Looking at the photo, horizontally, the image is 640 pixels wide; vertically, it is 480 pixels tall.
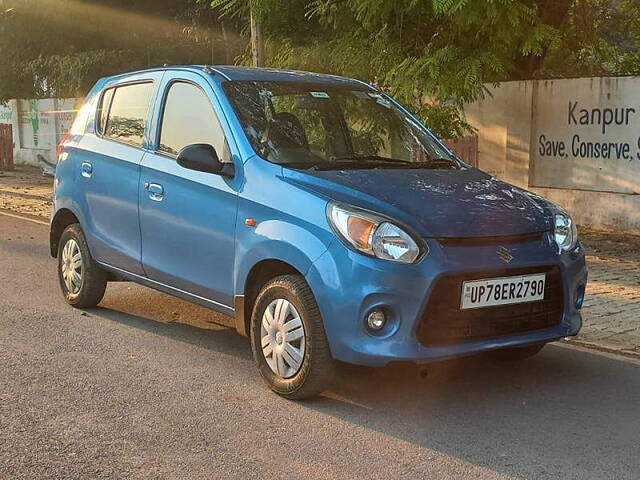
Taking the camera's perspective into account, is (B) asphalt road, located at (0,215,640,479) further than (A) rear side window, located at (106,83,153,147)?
No

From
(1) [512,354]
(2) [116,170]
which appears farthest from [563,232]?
(2) [116,170]

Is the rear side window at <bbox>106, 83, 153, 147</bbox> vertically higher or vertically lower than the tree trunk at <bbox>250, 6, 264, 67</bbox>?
lower

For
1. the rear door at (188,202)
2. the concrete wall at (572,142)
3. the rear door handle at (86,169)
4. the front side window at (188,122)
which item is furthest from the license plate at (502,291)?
the concrete wall at (572,142)

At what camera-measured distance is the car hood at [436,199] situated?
14.3 ft

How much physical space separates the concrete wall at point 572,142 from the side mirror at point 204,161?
7191 mm

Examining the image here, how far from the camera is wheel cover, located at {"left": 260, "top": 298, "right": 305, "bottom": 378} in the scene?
4.52 meters

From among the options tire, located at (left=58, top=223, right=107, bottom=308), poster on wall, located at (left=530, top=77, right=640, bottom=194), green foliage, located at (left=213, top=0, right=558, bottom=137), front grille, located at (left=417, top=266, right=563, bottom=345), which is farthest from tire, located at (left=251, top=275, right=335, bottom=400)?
poster on wall, located at (left=530, top=77, right=640, bottom=194)

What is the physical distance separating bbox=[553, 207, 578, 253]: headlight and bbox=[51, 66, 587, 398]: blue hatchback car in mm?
14

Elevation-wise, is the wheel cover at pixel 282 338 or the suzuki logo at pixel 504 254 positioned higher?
the suzuki logo at pixel 504 254

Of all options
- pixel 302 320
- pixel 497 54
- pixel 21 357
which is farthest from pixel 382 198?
pixel 497 54

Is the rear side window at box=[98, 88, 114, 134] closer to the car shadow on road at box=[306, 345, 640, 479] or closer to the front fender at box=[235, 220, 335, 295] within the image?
the front fender at box=[235, 220, 335, 295]

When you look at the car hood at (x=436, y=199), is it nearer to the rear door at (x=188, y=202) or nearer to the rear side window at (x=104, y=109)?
the rear door at (x=188, y=202)

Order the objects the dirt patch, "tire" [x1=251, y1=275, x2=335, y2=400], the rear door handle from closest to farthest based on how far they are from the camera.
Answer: "tire" [x1=251, y1=275, x2=335, y2=400] < the rear door handle < the dirt patch

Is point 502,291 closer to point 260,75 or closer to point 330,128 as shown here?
point 330,128
